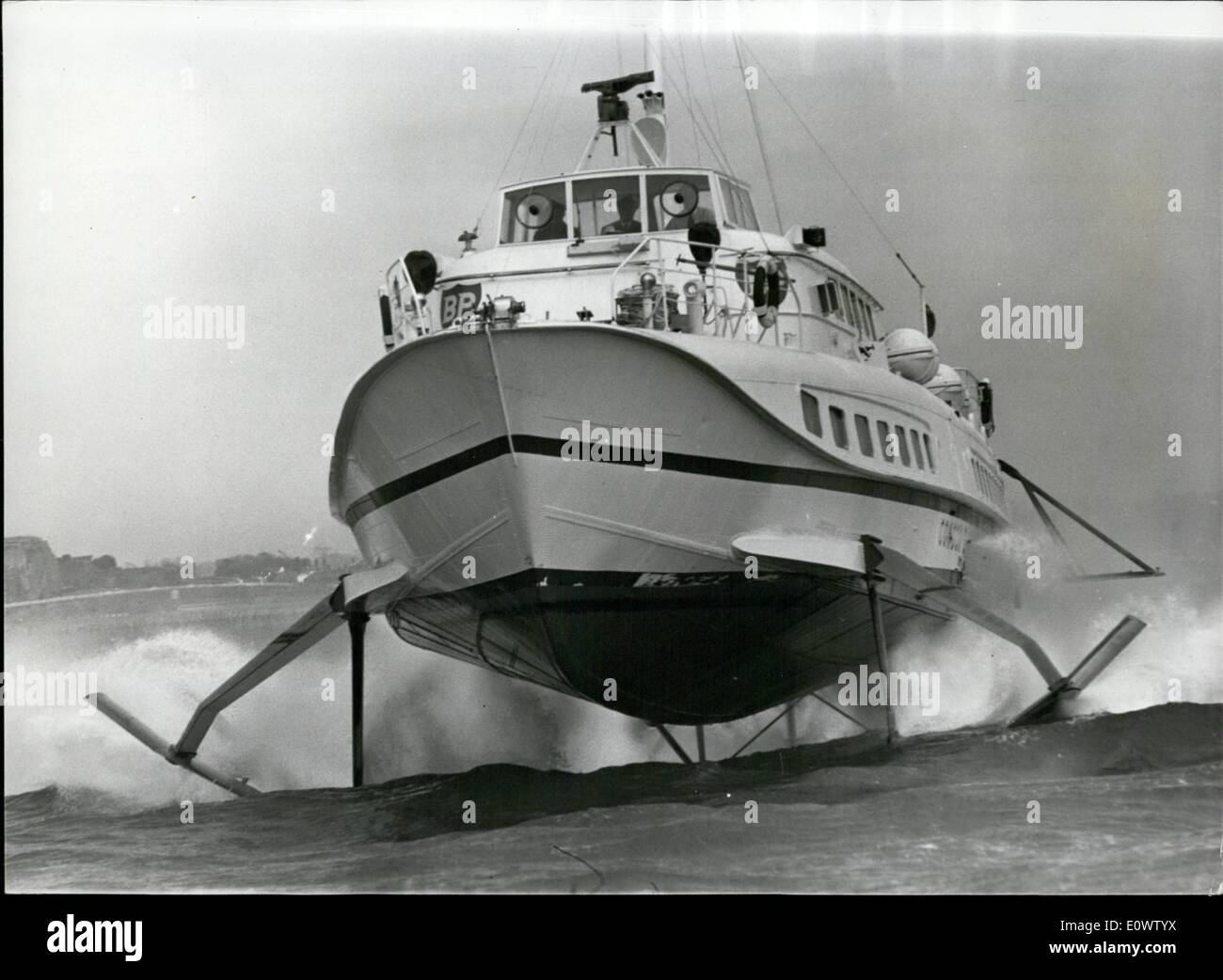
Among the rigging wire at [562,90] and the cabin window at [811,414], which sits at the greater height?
the rigging wire at [562,90]

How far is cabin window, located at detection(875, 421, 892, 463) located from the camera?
1418 centimetres

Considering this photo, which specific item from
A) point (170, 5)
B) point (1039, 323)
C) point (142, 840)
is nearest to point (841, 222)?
point (1039, 323)

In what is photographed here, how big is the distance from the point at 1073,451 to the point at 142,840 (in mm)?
10724

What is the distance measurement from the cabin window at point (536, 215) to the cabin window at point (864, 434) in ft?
12.1

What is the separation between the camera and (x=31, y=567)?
47.1 feet

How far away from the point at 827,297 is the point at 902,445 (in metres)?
2.07

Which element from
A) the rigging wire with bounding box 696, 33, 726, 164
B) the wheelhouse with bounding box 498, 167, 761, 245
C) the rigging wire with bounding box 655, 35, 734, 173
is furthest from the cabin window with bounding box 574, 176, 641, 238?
the rigging wire with bounding box 655, 35, 734, 173

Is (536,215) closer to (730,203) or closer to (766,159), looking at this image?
(730,203)

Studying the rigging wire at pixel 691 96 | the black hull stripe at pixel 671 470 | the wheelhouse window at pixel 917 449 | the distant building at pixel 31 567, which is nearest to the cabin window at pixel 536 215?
the rigging wire at pixel 691 96

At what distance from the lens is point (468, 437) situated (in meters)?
12.6

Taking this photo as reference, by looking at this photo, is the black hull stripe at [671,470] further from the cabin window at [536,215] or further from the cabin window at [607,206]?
the cabin window at [607,206]

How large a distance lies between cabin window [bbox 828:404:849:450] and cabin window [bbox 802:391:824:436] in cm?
19

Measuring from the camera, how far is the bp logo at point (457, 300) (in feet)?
49.2
